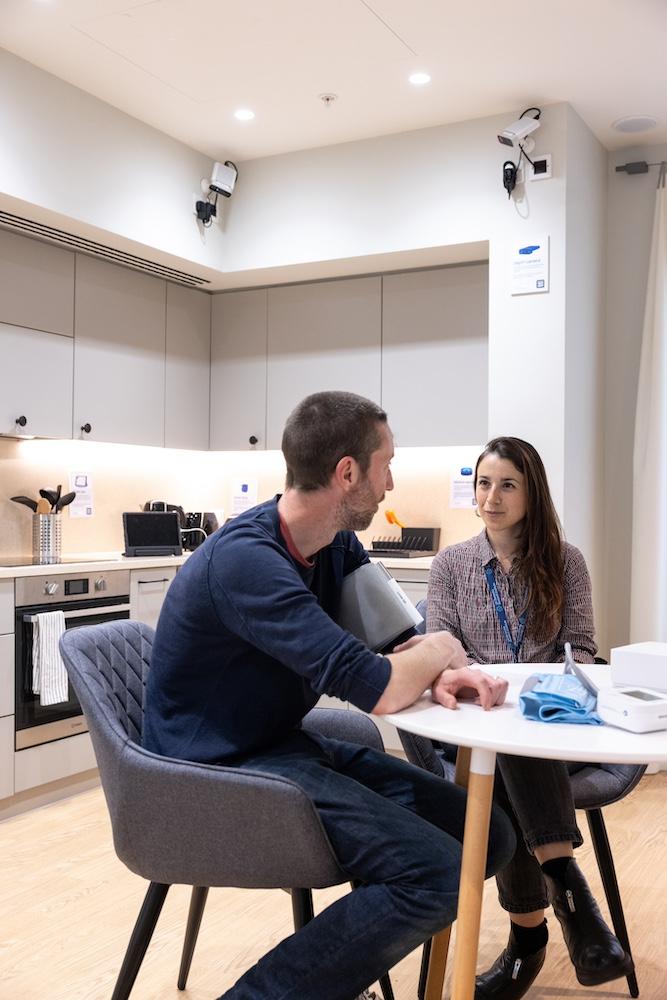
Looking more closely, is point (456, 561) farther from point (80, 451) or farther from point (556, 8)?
point (80, 451)

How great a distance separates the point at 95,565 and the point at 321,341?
1.69 metres

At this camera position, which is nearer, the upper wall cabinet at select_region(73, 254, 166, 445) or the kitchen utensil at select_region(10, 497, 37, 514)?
the kitchen utensil at select_region(10, 497, 37, 514)

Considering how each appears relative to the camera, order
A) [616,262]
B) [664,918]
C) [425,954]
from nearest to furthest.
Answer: [425,954] → [664,918] → [616,262]

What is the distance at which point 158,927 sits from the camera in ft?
8.39

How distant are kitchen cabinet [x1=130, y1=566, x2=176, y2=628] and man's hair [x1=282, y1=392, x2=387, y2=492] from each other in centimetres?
243

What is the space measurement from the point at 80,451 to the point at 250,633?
321cm

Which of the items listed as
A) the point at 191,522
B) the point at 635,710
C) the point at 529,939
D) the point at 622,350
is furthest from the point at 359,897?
the point at 191,522

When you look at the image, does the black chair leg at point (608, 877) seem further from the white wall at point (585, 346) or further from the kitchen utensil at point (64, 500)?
the kitchen utensil at point (64, 500)

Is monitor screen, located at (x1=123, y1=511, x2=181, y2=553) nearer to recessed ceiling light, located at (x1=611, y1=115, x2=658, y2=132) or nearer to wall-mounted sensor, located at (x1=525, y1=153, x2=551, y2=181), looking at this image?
wall-mounted sensor, located at (x1=525, y1=153, x2=551, y2=181)

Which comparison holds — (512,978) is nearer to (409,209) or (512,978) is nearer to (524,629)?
(524,629)

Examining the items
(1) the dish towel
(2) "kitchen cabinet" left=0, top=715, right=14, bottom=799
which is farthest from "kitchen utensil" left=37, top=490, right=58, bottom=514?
(2) "kitchen cabinet" left=0, top=715, right=14, bottom=799

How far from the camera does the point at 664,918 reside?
2613 mm

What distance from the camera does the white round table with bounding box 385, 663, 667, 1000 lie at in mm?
1384

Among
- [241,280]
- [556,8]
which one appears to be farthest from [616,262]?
[241,280]
